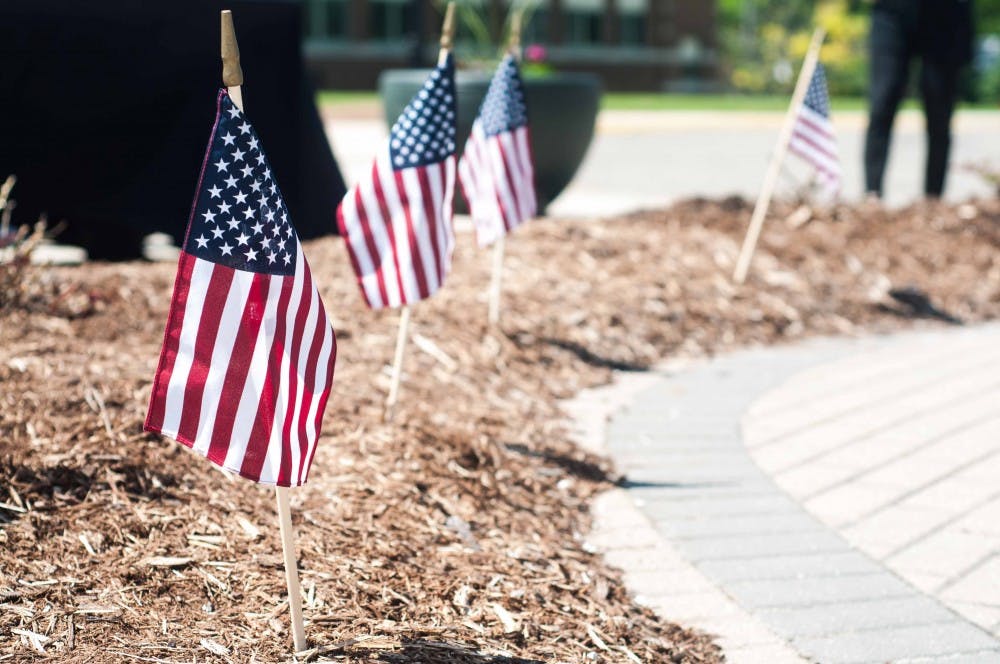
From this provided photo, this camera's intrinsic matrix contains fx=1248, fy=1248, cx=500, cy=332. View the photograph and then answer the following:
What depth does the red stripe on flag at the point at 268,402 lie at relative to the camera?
2.66 metres

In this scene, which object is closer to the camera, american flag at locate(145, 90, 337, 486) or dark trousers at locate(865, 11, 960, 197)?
american flag at locate(145, 90, 337, 486)

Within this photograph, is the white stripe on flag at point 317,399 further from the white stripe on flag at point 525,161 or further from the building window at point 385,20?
the building window at point 385,20

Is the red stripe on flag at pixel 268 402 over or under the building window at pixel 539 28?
under

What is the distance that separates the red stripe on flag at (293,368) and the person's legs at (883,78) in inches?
265

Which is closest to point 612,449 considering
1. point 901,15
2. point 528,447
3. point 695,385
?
point 528,447

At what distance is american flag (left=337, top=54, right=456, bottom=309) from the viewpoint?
13.8 feet

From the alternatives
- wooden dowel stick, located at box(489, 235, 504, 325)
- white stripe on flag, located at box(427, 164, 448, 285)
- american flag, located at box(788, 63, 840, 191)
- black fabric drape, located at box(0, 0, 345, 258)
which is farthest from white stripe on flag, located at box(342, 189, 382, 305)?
american flag, located at box(788, 63, 840, 191)

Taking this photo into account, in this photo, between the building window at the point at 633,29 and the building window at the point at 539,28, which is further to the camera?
the building window at the point at 633,29

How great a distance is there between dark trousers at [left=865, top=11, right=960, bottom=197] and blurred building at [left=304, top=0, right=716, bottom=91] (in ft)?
93.3

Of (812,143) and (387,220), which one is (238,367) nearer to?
(387,220)

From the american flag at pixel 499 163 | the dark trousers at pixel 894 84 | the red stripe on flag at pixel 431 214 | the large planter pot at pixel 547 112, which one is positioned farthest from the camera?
the dark trousers at pixel 894 84

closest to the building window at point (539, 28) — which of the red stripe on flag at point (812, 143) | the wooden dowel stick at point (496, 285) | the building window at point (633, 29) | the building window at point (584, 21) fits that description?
the building window at point (584, 21)

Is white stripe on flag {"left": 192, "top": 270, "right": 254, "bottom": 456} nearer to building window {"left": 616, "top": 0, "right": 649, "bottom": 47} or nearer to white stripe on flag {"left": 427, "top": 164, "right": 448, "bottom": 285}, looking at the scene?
white stripe on flag {"left": 427, "top": 164, "right": 448, "bottom": 285}

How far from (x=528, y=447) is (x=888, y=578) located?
55.3 inches
